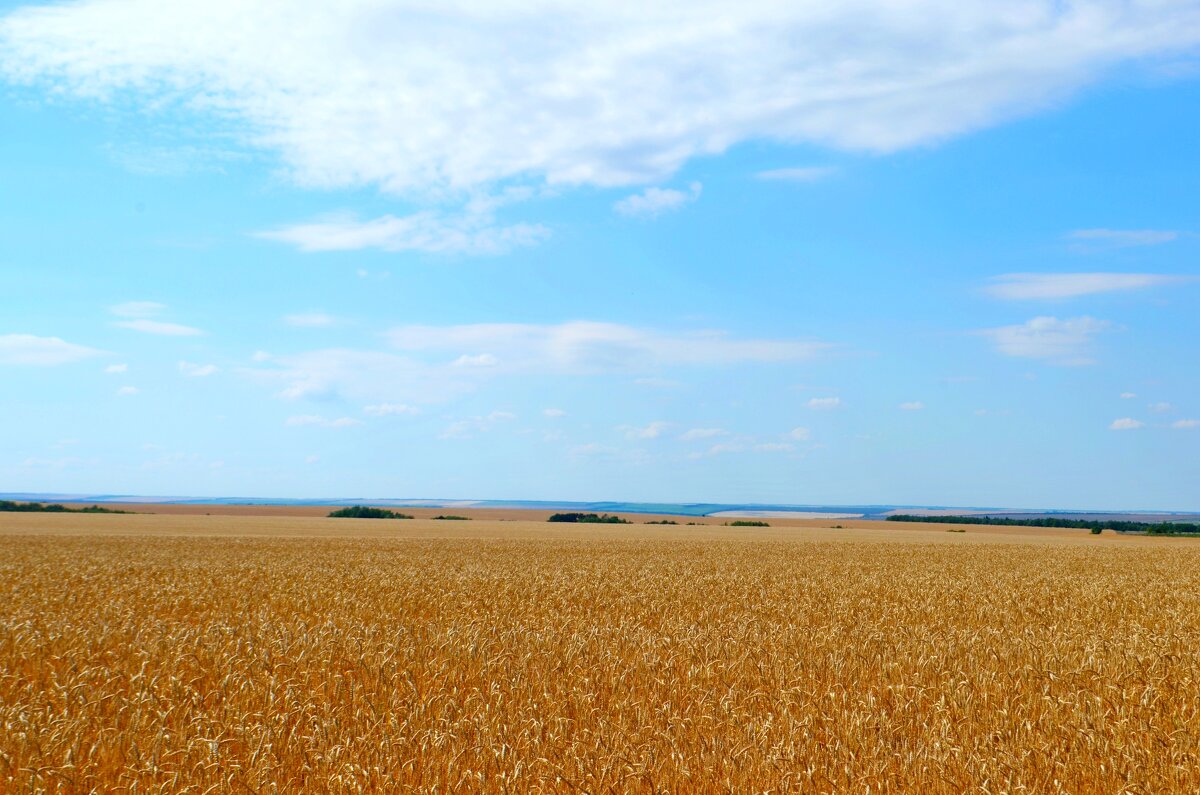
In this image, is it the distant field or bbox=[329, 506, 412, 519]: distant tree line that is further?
bbox=[329, 506, 412, 519]: distant tree line

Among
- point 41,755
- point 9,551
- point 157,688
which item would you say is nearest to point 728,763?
point 41,755

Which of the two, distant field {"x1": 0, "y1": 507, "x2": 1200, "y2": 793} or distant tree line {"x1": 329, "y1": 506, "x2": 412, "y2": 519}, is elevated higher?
distant field {"x1": 0, "y1": 507, "x2": 1200, "y2": 793}

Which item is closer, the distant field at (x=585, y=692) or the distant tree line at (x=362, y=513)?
the distant field at (x=585, y=692)

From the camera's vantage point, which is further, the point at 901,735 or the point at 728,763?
the point at 901,735

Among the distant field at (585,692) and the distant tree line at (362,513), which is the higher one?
the distant field at (585,692)

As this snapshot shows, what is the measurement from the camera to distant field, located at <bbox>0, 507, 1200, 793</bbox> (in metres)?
6.03

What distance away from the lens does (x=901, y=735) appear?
271 inches

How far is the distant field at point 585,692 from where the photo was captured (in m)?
6.03

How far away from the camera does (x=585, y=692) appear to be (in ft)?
26.3

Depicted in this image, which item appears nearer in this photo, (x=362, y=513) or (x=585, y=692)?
(x=585, y=692)

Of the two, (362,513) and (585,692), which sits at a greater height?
(585,692)

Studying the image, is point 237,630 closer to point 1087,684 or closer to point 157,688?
point 157,688

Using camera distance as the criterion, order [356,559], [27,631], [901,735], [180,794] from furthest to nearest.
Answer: [356,559]
[27,631]
[901,735]
[180,794]

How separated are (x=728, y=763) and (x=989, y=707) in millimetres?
3190
